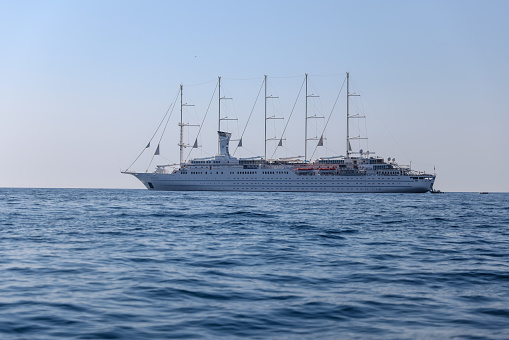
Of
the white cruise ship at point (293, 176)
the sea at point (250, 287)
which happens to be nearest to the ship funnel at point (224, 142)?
the white cruise ship at point (293, 176)

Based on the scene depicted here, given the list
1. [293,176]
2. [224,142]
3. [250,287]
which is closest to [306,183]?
[293,176]

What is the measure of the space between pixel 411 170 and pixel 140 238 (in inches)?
3911

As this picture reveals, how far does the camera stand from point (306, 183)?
368 ft

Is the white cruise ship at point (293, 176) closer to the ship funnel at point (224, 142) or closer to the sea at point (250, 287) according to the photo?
the ship funnel at point (224, 142)

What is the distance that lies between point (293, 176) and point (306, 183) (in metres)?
3.05

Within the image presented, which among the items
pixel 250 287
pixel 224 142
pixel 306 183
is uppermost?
pixel 224 142

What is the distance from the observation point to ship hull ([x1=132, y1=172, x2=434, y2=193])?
110125mm

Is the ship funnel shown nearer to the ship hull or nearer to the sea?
the ship hull

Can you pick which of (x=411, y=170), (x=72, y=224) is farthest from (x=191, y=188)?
(x=72, y=224)

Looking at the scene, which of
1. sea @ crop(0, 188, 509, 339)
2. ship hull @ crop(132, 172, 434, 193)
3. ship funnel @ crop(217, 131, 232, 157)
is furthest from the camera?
ship funnel @ crop(217, 131, 232, 157)

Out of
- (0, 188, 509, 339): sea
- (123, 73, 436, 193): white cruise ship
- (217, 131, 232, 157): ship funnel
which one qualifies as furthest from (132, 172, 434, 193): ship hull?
(0, 188, 509, 339): sea

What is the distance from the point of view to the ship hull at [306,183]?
110125 mm

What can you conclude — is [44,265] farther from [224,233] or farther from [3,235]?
[224,233]

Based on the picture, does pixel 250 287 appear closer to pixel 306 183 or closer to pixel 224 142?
pixel 306 183
